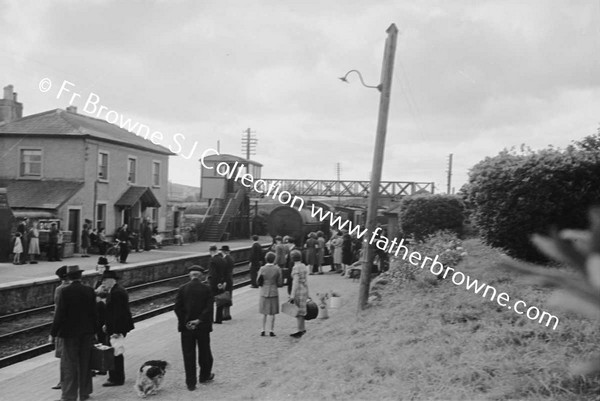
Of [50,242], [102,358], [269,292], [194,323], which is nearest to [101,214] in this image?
[50,242]

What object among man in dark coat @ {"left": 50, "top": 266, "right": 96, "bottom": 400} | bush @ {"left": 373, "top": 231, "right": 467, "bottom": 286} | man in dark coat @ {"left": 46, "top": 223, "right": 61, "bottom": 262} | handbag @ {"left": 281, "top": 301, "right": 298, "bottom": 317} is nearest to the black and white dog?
man in dark coat @ {"left": 50, "top": 266, "right": 96, "bottom": 400}

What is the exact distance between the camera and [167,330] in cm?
1238

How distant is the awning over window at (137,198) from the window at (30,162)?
4324 mm

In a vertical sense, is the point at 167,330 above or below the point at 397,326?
below

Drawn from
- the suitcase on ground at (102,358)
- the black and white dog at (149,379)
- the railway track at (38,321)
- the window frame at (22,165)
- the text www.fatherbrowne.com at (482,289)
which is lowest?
the railway track at (38,321)

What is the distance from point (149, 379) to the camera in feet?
25.3

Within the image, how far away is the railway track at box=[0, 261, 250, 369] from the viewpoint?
1097 cm

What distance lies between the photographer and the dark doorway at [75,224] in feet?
89.6

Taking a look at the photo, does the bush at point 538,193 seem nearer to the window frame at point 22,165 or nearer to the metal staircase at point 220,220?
the window frame at point 22,165

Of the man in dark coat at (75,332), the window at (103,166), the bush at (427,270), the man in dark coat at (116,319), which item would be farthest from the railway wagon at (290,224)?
the man in dark coat at (75,332)

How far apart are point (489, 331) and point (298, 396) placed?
2.47 m

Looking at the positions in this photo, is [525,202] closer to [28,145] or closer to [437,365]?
[437,365]

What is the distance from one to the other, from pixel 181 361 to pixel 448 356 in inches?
186

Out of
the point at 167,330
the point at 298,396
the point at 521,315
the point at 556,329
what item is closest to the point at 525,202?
the point at 521,315
